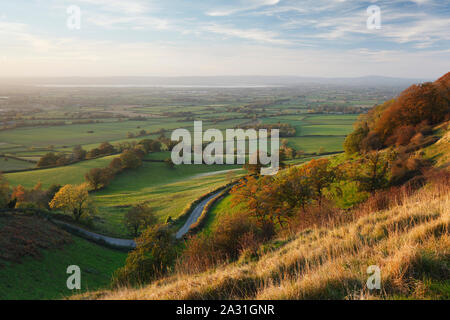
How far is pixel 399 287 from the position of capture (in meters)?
5.13

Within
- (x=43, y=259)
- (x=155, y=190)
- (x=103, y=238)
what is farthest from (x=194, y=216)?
(x=155, y=190)

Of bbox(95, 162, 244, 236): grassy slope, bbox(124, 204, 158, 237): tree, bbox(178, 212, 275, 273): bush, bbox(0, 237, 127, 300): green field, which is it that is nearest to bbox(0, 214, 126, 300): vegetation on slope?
bbox(0, 237, 127, 300): green field

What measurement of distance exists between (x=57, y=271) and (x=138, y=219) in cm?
1601

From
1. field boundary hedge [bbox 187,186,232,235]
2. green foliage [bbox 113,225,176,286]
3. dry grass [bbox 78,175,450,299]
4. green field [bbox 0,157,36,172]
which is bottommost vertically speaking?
field boundary hedge [bbox 187,186,232,235]

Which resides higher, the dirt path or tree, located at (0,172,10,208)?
tree, located at (0,172,10,208)

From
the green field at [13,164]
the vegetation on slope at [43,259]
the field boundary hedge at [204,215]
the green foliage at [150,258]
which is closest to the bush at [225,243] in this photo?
the green foliage at [150,258]

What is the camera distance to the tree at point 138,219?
4028 centimetres

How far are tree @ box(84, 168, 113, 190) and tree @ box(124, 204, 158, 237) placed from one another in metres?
29.2

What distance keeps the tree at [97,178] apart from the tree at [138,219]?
2917 cm

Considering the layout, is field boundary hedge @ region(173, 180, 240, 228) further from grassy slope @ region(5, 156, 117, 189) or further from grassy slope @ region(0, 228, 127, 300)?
grassy slope @ region(5, 156, 117, 189)

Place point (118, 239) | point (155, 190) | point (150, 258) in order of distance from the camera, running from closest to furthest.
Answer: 1. point (150, 258)
2. point (118, 239)
3. point (155, 190)

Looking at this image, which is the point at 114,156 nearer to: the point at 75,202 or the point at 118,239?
the point at 75,202

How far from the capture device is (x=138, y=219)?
40.2m

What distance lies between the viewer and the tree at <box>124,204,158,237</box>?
132 feet
